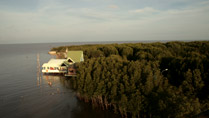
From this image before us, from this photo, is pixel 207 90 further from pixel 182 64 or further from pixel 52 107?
pixel 52 107

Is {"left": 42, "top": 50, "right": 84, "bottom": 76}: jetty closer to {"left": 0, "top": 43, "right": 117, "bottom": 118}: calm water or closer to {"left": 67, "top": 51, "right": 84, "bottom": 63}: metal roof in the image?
Answer: {"left": 67, "top": 51, "right": 84, "bottom": 63}: metal roof

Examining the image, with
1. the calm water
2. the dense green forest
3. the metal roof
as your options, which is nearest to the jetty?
the metal roof

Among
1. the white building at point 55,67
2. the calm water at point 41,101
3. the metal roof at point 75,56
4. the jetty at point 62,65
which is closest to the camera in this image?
the calm water at point 41,101

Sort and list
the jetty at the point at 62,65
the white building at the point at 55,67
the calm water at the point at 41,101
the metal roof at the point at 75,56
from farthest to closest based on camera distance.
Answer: the metal roof at the point at 75,56 → the white building at the point at 55,67 → the jetty at the point at 62,65 → the calm water at the point at 41,101

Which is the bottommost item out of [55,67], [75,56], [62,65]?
[55,67]

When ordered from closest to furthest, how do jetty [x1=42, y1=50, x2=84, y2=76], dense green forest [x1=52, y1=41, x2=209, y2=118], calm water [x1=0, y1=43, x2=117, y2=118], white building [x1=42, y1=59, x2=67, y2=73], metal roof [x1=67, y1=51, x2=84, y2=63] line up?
dense green forest [x1=52, y1=41, x2=209, y2=118] → calm water [x1=0, y1=43, x2=117, y2=118] → jetty [x1=42, y1=50, x2=84, y2=76] → white building [x1=42, y1=59, x2=67, y2=73] → metal roof [x1=67, y1=51, x2=84, y2=63]

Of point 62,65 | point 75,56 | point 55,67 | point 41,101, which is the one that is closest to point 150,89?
point 41,101

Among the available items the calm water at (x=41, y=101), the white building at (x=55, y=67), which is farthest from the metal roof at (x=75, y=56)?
the calm water at (x=41, y=101)

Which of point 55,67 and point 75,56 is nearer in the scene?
point 55,67

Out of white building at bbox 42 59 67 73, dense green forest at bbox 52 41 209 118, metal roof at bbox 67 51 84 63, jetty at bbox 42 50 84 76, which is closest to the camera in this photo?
dense green forest at bbox 52 41 209 118

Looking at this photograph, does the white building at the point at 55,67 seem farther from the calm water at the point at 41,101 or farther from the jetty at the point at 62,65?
the calm water at the point at 41,101

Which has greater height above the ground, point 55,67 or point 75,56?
point 75,56

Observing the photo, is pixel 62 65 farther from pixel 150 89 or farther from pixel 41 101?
pixel 150 89
